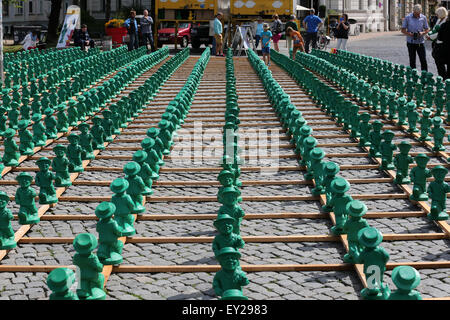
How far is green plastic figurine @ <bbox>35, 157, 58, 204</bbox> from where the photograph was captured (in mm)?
7351

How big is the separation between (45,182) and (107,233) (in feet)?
6.22

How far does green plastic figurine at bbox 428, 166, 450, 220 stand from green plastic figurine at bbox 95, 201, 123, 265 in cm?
295

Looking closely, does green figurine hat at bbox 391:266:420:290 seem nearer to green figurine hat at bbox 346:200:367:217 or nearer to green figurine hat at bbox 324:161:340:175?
green figurine hat at bbox 346:200:367:217

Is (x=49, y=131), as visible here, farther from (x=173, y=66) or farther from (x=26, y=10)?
(x=26, y=10)

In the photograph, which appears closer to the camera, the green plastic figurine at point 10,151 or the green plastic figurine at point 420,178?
the green plastic figurine at point 420,178

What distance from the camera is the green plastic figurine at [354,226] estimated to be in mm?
5766

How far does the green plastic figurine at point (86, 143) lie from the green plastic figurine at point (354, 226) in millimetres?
4789

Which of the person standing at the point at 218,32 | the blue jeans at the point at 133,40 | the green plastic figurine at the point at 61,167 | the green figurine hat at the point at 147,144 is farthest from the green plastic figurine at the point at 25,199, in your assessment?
the blue jeans at the point at 133,40

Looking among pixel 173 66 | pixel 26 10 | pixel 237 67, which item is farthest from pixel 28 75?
pixel 26 10

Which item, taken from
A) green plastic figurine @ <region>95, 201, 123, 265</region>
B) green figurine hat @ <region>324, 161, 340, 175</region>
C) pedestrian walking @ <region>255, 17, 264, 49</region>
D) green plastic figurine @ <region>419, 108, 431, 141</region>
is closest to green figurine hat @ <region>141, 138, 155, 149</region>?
green figurine hat @ <region>324, 161, 340, 175</region>

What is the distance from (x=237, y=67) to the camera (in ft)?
84.3

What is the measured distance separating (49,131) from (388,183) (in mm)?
5389

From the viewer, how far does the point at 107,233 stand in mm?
5801

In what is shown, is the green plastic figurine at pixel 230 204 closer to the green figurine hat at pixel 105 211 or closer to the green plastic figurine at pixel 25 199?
the green figurine hat at pixel 105 211
